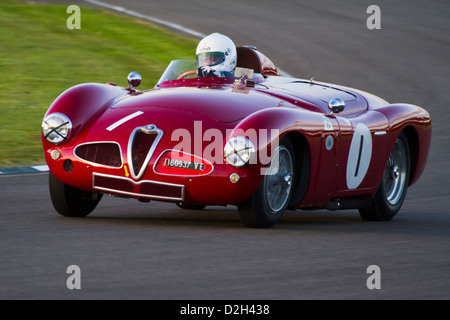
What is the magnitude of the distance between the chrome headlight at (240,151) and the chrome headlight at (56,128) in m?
1.22

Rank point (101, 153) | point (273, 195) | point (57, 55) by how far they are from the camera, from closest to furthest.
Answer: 1. point (101, 153)
2. point (273, 195)
3. point (57, 55)

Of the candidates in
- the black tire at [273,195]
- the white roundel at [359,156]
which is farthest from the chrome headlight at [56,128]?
the white roundel at [359,156]

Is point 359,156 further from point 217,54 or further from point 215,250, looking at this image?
point 215,250

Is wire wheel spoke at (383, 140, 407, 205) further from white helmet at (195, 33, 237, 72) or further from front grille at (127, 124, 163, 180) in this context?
front grille at (127, 124, 163, 180)

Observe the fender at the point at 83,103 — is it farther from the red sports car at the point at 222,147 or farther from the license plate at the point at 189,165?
the license plate at the point at 189,165

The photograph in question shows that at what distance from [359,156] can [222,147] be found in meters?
1.54

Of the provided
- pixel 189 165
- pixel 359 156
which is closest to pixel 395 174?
pixel 359 156

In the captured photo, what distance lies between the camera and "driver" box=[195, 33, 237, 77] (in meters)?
8.73

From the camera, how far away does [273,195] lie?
7434 millimetres

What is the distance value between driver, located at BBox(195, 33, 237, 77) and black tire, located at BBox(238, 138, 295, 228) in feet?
4.77

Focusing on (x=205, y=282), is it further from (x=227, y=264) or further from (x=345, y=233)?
(x=345, y=233)

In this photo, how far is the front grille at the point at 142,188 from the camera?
7156 millimetres

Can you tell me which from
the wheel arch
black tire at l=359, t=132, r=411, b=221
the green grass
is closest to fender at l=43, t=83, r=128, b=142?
the wheel arch

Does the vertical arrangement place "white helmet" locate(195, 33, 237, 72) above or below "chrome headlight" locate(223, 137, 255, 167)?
above
